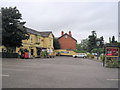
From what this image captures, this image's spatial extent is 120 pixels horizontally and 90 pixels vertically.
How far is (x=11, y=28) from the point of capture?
22438mm

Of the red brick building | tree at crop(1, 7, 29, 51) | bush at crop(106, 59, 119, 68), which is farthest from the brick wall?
bush at crop(106, 59, 119, 68)

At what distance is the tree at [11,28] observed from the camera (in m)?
21.7

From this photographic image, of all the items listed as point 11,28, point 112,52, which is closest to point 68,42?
point 11,28

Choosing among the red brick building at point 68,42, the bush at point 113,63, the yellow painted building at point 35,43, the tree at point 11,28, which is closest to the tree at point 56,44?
the red brick building at point 68,42

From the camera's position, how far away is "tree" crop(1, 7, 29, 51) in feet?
71.2

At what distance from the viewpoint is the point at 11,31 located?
876 inches

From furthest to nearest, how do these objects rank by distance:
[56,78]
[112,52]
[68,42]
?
[68,42] → [112,52] → [56,78]

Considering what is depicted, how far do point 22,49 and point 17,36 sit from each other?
547cm

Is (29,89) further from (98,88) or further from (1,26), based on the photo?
(1,26)

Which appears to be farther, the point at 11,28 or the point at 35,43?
the point at 35,43

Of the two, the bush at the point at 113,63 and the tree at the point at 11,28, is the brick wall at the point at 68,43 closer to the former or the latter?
the tree at the point at 11,28

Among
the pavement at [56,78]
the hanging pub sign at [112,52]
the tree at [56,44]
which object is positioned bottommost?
the pavement at [56,78]

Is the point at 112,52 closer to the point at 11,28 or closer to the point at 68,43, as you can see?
the point at 11,28

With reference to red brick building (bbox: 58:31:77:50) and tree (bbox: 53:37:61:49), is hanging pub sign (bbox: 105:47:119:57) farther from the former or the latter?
red brick building (bbox: 58:31:77:50)
